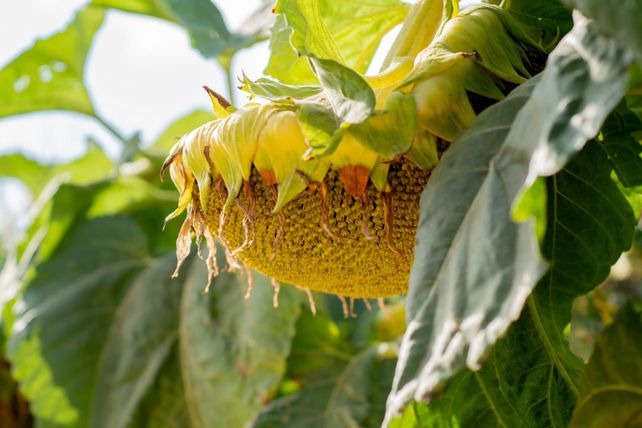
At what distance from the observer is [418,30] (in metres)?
0.60

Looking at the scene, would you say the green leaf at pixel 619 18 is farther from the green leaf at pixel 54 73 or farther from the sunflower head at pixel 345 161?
the green leaf at pixel 54 73

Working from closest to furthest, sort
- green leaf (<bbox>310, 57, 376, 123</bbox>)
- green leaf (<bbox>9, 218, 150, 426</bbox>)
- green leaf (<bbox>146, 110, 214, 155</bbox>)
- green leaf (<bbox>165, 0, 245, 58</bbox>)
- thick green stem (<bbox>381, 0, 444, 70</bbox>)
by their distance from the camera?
green leaf (<bbox>310, 57, 376, 123</bbox>), thick green stem (<bbox>381, 0, 444, 70</bbox>), green leaf (<bbox>165, 0, 245, 58</bbox>), green leaf (<bbox>9, 218, 150, 426</bbox>), green leaf (<bbox>146, 110, 214, 155</bbox>)

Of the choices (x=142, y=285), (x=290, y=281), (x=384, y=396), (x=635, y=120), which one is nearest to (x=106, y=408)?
(x=142, y=285)

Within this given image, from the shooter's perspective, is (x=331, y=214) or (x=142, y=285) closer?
(x=331, y=214)

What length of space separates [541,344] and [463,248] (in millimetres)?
203

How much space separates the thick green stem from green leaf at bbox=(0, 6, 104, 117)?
976 mm

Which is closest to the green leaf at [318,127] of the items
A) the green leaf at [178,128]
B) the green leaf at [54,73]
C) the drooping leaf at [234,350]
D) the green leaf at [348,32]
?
the green leaf at [348,32]

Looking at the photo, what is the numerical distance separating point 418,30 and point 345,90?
0.14 meters

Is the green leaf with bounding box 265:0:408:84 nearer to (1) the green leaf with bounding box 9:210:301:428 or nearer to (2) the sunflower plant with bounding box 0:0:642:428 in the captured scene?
(2) the sunflower plant with bounding box 0:0:642:428

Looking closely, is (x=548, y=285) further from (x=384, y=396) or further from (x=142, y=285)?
(x=142, y=285)

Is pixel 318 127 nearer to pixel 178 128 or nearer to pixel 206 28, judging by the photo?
pixel 206 28

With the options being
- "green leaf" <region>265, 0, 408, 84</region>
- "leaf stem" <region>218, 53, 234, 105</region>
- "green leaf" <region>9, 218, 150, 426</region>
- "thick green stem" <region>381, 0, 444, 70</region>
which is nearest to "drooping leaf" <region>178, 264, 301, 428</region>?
"green leaf" <region>9, 218, 150, 426</region>

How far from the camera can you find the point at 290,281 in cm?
65

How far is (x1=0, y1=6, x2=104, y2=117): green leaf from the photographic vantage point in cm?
144
